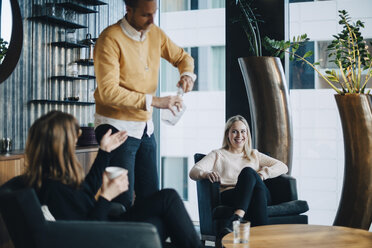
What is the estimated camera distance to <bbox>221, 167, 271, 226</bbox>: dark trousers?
9.56 feet

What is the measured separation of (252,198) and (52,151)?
1.65 m

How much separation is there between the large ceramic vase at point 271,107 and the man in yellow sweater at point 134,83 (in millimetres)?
1301

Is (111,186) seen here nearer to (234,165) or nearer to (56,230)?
(56,230)

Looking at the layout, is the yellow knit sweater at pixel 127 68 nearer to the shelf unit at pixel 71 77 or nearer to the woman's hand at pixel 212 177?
the woman's hand at pixel 212 177

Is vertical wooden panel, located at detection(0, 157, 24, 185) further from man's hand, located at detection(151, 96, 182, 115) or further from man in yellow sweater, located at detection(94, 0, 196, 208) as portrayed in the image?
man's hand, located at detection(151, 96, 182, 115)

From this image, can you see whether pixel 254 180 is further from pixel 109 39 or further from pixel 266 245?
pixel 109 39

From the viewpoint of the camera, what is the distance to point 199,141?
4719 millimetres

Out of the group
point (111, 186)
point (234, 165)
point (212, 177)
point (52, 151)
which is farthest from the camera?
point (234, 165)

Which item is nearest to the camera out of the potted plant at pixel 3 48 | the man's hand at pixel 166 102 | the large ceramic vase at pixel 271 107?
the man's hand at pixel 166 102

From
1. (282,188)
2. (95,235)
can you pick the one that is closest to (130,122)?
(95,235)

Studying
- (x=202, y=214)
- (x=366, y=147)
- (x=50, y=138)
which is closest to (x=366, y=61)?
(x=366, y=147)

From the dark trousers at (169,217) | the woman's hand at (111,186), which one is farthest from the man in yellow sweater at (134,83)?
the woman's hand at (111,186)

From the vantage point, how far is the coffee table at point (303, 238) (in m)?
2.14

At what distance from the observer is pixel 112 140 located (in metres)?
2.11
